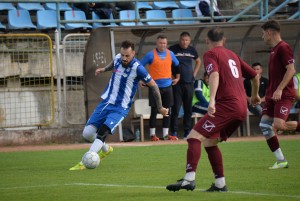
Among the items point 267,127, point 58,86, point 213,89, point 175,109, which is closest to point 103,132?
point 267,127

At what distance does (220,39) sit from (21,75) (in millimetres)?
11906

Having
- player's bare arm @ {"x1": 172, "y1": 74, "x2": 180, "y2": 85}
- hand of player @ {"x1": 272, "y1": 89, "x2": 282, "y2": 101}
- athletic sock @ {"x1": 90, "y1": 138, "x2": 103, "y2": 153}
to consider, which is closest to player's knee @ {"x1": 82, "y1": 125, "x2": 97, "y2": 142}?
athletic sock @ {"x1": 90, "y1": 138, "x2": 103, "y2": 153}

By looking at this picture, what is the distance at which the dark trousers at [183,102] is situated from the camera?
21359 millimetres

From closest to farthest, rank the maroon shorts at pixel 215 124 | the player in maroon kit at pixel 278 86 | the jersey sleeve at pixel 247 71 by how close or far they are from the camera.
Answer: the maroon shorts at pixel 215 124 → the jersey sleeve at pixel 247 71 → the player in maroon kit at pixel 278 86

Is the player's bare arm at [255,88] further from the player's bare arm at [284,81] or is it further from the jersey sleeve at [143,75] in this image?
the jersey sleeve at [143,75]

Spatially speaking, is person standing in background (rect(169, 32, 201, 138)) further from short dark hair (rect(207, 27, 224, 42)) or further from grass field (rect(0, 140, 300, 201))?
→ short dark hair (rect(207, 27, 224, 42))

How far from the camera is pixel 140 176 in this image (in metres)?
12.1

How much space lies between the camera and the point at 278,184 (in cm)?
1058

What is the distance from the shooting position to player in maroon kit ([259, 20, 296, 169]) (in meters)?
12.5

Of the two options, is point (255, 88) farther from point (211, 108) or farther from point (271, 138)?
point (271, 138)

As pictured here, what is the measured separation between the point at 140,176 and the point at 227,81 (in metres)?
2.74

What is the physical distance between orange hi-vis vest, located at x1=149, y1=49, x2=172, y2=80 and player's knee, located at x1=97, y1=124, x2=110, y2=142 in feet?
24.3

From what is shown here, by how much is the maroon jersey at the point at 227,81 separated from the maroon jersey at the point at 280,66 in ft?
8.54

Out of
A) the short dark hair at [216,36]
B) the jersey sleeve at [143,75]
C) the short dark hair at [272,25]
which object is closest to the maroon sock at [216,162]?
the short dark hair at [216,36]
